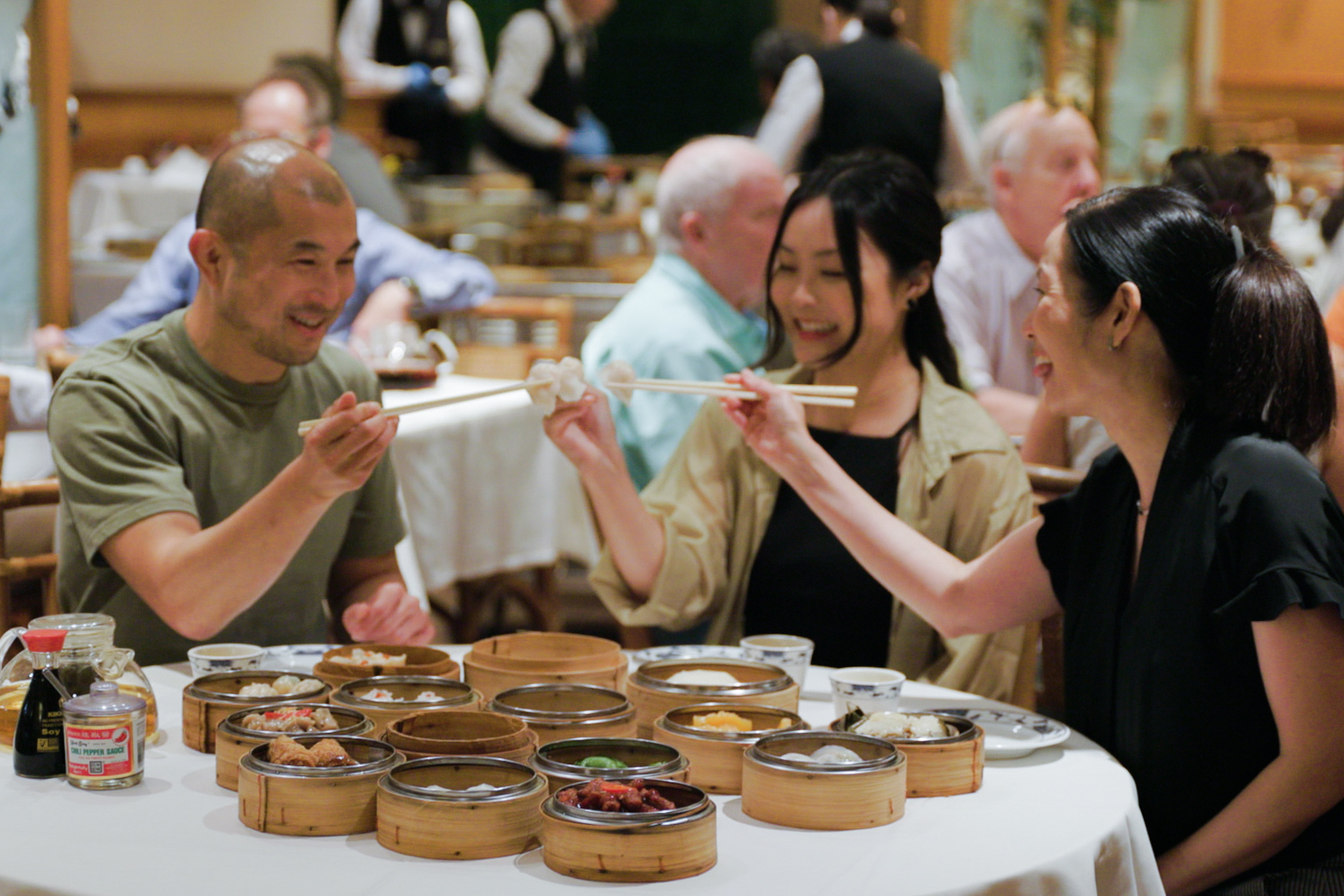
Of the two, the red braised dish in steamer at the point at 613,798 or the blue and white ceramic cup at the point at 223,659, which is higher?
the red braised dish in steamer at the point at 613,798

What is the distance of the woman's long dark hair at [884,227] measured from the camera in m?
2.58

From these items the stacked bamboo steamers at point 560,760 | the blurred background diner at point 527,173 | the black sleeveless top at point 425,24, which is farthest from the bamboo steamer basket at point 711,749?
the black sleeveless top at point 425,24

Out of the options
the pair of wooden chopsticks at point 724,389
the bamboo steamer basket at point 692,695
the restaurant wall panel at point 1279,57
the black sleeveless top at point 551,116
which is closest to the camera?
the bamboo steamer basket at point 692,695

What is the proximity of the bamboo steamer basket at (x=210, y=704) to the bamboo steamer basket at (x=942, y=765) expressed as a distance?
69 centimetres

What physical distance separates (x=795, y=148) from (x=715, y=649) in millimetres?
3215

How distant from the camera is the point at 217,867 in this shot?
1348 millimetres

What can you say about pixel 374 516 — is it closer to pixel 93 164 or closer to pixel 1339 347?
pixel 1339 347

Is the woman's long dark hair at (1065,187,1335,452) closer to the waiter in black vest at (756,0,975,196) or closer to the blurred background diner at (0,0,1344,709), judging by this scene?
the blurred background diner at (0,0,1344,709)

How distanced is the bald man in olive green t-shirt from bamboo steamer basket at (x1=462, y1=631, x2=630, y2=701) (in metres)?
0.29

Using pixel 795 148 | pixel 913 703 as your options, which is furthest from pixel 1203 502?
pixel 795 148

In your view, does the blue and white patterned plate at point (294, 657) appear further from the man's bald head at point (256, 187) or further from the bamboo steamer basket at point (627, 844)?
the bamboo steamer basket at point (627, 844)

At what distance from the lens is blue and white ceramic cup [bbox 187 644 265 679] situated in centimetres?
190

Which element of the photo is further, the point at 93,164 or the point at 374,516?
the point at 93,164

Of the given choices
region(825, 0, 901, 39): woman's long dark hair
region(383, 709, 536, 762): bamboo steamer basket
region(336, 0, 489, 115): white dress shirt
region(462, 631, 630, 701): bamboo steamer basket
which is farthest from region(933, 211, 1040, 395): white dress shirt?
region(336, 0, 489, 115): white dress shirt
